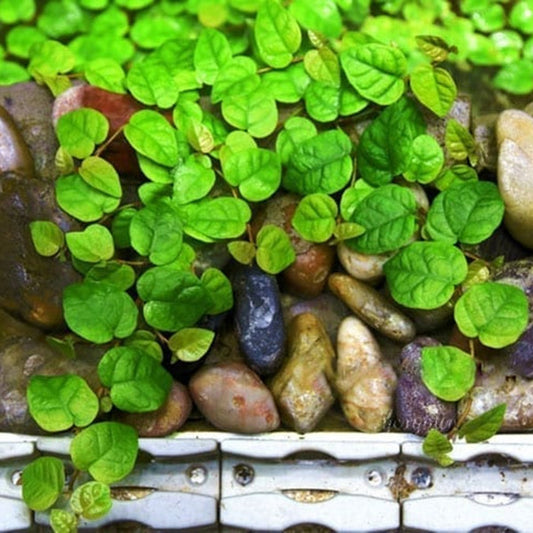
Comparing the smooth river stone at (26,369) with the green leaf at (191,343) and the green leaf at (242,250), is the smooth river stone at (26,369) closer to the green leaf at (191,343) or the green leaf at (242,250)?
the green leaf at (191,343)

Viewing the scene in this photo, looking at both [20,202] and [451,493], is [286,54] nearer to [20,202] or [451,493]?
[20,202]

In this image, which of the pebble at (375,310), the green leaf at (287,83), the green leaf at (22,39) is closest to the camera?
the pebble at (375,310)

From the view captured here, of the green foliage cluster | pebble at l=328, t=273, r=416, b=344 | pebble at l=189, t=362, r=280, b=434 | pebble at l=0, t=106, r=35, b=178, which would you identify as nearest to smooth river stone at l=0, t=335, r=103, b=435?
the green foliage cluster

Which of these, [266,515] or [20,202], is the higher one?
[20,202]

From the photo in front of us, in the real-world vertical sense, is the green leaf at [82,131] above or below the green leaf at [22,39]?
above

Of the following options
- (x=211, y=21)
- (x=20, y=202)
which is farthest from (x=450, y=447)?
(x=211, y=21)

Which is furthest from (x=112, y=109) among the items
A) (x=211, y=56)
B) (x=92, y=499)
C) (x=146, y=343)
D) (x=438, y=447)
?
(x=438, y=447)

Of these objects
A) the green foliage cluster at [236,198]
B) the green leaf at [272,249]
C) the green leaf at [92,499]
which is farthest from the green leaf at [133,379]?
the green leaf at [272,249]
